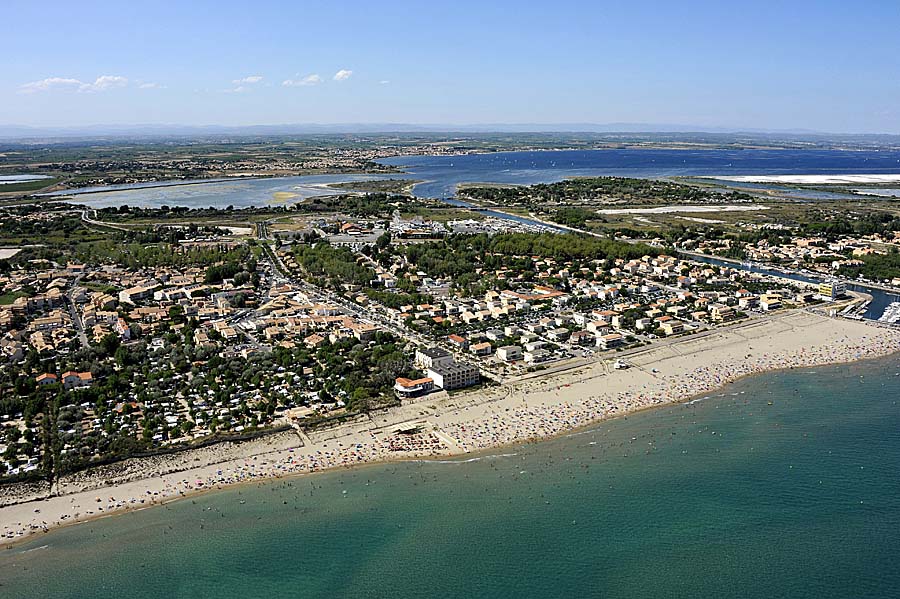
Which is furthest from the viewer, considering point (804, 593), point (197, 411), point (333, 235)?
point (333, 235)

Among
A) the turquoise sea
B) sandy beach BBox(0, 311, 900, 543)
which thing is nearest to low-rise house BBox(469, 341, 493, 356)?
sandy beach BBox(0, 311, 900, 543)

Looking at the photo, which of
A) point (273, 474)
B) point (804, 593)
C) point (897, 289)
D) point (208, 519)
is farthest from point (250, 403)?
point (897, 289)

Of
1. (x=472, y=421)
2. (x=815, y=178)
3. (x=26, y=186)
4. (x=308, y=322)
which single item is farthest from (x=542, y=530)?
(x=815, y=178)

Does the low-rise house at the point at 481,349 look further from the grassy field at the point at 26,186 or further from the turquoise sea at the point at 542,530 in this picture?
the grassy field at the point at 26,186

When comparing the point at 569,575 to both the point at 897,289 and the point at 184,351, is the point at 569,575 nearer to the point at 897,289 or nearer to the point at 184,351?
the point at 184,351

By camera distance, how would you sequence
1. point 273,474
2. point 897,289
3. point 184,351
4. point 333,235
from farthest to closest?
point 333,235 < point 897,289 < point 184,351 < point 273,474

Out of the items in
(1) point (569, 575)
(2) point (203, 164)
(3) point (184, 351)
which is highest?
(2) point (203, 164)
